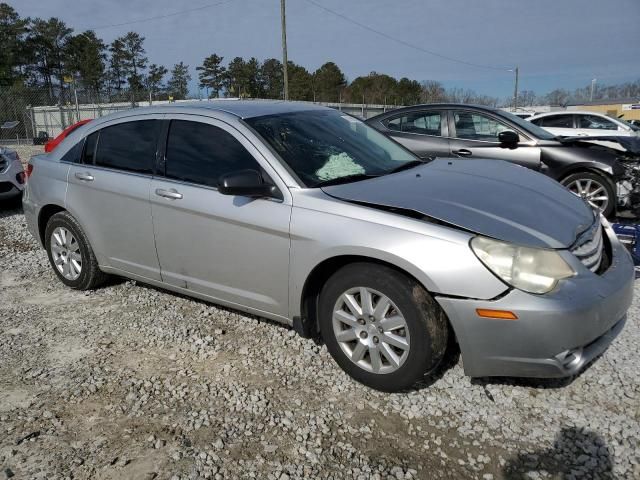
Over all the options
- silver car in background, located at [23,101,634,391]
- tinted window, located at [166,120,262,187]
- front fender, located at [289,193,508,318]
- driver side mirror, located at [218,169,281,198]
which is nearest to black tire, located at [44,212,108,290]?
silver car in background, located at [23,101,634,391]

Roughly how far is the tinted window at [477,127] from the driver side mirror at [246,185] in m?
4.51

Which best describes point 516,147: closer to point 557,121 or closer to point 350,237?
point 350,237

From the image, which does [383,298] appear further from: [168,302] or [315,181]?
[168,302]

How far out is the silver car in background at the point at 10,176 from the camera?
8000mm

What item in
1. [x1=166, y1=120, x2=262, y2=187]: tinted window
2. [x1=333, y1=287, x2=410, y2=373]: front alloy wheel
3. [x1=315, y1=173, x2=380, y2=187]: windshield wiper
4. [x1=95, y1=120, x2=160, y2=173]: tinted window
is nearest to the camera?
[x1=333, y1=287, x2=410, y2=373]: front alloy wheel

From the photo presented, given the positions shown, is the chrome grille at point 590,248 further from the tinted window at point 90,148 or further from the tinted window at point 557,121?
the tinted window at point 557,121

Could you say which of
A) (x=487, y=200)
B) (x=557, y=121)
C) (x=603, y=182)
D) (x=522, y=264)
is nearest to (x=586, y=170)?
(x=603, y=182)

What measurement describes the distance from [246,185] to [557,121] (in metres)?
11.6

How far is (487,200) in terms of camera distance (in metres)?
3.01

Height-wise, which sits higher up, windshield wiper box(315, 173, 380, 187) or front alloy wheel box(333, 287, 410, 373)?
windshield wiper box(315, 173, 380, 187)

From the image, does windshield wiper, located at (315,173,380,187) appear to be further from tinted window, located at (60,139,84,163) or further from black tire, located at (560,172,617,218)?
black tire, located at (560,172,617,218)

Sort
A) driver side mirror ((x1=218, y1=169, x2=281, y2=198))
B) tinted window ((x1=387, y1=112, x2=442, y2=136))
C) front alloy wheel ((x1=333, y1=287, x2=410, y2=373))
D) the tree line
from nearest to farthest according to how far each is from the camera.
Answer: front alloy wheel ((x1=333, y1=287, x2=410, y2=373)) → driver side mirror ((x1=218, y1=169, x2=281, y2=198)) → tinted window ((x1=387, y1=112, x2=442, y2=136)) → the tree line

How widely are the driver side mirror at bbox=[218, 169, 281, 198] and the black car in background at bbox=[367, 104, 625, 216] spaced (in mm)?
3767

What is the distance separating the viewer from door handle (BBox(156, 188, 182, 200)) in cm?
363
